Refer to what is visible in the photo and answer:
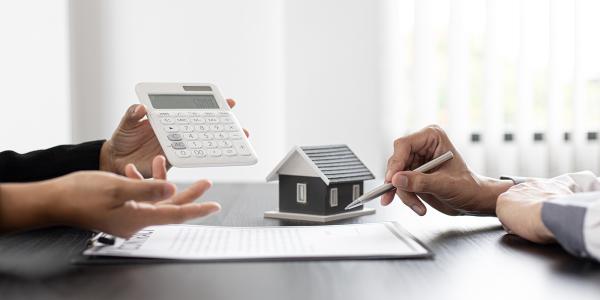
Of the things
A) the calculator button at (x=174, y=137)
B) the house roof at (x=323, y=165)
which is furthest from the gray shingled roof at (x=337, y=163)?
the calculator button at (x=174, y=137)

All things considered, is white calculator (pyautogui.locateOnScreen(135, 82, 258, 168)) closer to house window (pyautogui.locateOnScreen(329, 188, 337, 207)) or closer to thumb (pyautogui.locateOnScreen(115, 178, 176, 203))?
house window (pyautogui.locateOnScreen(329, 188, 337, 207))

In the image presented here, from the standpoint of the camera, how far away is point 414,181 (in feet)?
3.70

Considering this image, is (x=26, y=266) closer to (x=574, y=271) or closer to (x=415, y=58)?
(x=574, y=271)

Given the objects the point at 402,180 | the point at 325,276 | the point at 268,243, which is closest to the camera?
the point at 325,276

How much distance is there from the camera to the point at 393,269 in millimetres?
782

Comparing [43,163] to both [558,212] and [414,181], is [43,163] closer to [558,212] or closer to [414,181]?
[414,181]

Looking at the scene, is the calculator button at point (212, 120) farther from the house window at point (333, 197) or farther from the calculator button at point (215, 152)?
the house window at point (333, 197)

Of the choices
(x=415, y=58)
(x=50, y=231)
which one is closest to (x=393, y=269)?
(x=50, y=231)

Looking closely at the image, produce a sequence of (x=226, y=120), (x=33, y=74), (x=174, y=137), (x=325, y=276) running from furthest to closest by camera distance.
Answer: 1. (x=33, y=74)
2. (x=226, y=120)
3. (x=174, y=137)
4. (x=325, y=276)

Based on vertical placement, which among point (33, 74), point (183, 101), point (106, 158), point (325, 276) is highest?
point (33, 74)

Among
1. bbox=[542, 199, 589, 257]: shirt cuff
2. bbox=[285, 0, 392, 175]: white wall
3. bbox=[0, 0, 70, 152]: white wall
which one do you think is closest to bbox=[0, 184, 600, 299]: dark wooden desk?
bbox=[542, 199, 589, 257]: shirt cuff

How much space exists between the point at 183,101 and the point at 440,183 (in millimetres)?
470

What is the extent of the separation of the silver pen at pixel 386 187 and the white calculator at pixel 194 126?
202mm

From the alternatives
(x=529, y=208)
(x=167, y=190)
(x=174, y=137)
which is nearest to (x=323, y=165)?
(x=174, y=137)
